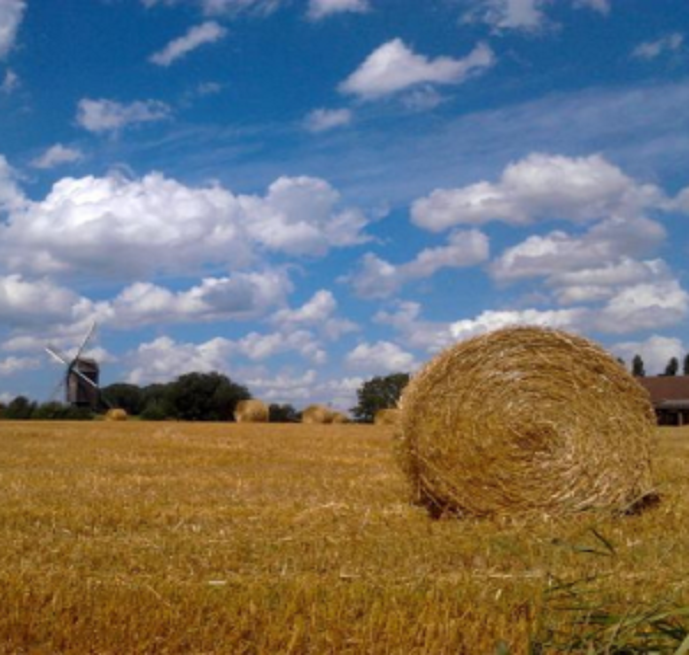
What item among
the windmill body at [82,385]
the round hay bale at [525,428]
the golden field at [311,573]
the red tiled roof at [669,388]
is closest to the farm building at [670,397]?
the red tiled roof at [669,388]

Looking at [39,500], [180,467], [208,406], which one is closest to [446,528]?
[39,500]

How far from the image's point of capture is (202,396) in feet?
148

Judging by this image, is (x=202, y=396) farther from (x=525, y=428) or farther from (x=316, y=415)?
(x=525, y=428)

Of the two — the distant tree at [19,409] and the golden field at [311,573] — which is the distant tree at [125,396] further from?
the golden field at [311,573]

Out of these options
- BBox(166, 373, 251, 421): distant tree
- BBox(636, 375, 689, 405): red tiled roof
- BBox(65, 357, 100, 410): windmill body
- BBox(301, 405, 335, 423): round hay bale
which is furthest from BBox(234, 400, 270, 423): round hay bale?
BBox(636, 375, 689, 405): red tiled roof

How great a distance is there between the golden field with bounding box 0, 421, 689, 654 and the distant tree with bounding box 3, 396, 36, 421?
35161 millimetres

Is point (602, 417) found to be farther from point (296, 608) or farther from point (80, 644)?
point (80, 644)

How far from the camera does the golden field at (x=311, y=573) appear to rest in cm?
436

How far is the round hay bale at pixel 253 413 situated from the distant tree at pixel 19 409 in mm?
14148

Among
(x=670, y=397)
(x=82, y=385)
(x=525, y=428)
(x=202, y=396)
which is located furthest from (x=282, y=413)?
(x=525, y=428)

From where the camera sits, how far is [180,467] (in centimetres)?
1208

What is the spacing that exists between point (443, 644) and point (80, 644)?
56.6 inches

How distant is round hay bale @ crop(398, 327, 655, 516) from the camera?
8250 millimetres

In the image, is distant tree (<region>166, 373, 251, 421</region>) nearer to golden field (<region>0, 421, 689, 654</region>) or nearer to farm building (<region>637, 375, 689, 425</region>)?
farm building (<region>637, 375, 689, 425</region>)
